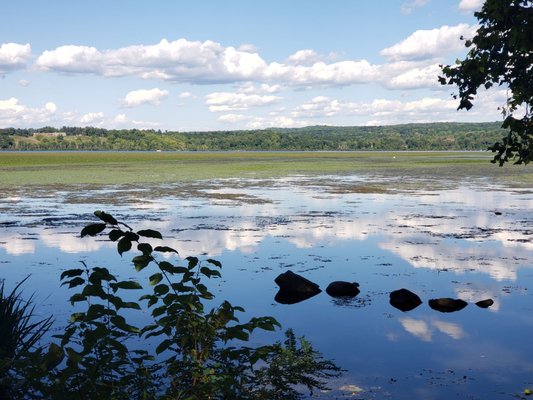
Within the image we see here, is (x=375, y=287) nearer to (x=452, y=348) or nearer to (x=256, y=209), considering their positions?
(x=452, y=348)

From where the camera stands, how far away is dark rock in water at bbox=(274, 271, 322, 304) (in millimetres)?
15648

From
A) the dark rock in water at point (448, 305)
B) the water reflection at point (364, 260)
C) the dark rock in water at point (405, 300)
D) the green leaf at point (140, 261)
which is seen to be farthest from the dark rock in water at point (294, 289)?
the green leaf at point (140, 261)

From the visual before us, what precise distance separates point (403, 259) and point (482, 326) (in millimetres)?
7030

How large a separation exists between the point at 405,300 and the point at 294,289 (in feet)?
9.64

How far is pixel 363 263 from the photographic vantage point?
19734 millimetres

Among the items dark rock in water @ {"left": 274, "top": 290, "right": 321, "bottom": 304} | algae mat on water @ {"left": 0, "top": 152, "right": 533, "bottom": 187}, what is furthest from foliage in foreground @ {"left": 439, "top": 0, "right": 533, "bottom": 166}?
algae mat on water @ {"left": 0, "top": 152, "right": 533, "bottom": 187}

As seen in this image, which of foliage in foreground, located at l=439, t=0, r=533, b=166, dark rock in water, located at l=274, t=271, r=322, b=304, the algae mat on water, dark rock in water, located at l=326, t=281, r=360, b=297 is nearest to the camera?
foliage in foreground, located at l=439, t=0, r=533, b=166

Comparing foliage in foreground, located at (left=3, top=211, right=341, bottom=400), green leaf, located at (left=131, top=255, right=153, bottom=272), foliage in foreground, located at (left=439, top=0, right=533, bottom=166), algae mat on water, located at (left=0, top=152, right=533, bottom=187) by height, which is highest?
foliage in foreground, located at (left=439, top=0, right=533, bottom=166)

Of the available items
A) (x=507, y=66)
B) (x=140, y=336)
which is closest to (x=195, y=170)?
(x=507, y=66)

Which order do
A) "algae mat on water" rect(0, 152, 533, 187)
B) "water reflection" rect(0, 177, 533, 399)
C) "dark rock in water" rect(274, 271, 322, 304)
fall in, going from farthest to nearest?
"algae mat on water" rect(0, 152, 533, 187), "dark rock in water" rect(274, 271, 322, 304), "water reflection" rect(0, 177, 533, 399)

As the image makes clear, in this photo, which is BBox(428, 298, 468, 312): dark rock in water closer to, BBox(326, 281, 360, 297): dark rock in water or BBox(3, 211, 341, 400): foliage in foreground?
BBox(326, 281, 360, 297): dark rock in water

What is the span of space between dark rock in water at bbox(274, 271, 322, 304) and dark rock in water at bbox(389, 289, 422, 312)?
2.19 m

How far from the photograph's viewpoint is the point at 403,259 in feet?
66.2

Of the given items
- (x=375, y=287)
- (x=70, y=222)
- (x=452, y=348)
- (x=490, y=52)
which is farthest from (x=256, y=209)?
(x=490, y=52)
